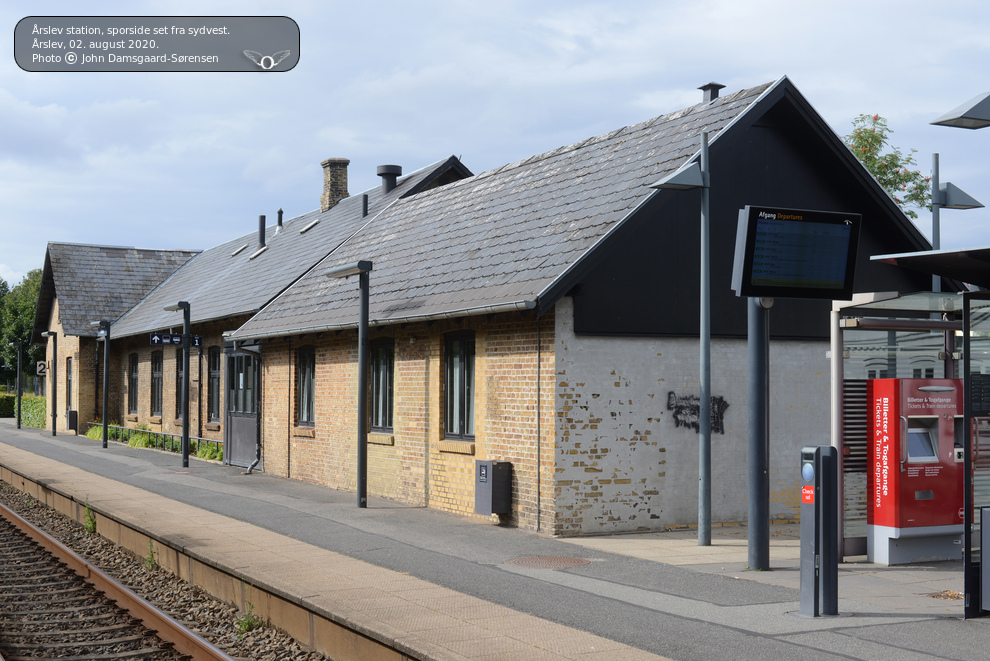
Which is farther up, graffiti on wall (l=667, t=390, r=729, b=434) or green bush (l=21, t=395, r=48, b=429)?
graffiti on wall (l=667, t=390, r=729, b=434)

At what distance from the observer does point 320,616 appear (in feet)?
24.8

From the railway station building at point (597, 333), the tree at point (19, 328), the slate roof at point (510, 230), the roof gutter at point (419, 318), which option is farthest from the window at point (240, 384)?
the tree at point (19, 328)

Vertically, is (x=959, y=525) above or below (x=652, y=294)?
below

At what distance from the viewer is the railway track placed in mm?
8031

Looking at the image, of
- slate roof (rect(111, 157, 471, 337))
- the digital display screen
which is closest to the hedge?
slate roof (rect(111, 157, 471, 337))

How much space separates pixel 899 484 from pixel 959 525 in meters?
1.06

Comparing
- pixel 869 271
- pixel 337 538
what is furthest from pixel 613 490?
pixel 869 271

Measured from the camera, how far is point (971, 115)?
7617 mm

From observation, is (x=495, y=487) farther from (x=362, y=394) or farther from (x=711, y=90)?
(x=711, y=90)

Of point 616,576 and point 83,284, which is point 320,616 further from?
point 83,284

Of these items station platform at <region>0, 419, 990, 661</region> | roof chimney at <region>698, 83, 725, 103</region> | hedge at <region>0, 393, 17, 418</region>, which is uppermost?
roof chimney at <region>698, 83, 725, 103</region>

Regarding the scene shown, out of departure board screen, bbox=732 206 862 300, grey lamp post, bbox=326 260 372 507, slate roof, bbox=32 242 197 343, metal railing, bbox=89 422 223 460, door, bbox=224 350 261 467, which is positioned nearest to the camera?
departure board screen, bbox=732 206 862 300

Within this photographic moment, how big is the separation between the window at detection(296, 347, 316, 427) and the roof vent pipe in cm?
869

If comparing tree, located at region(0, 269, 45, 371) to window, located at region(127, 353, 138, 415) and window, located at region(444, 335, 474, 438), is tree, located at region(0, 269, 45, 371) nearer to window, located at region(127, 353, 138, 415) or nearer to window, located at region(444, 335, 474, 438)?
window, located at region(127, 353, 138, 415)
